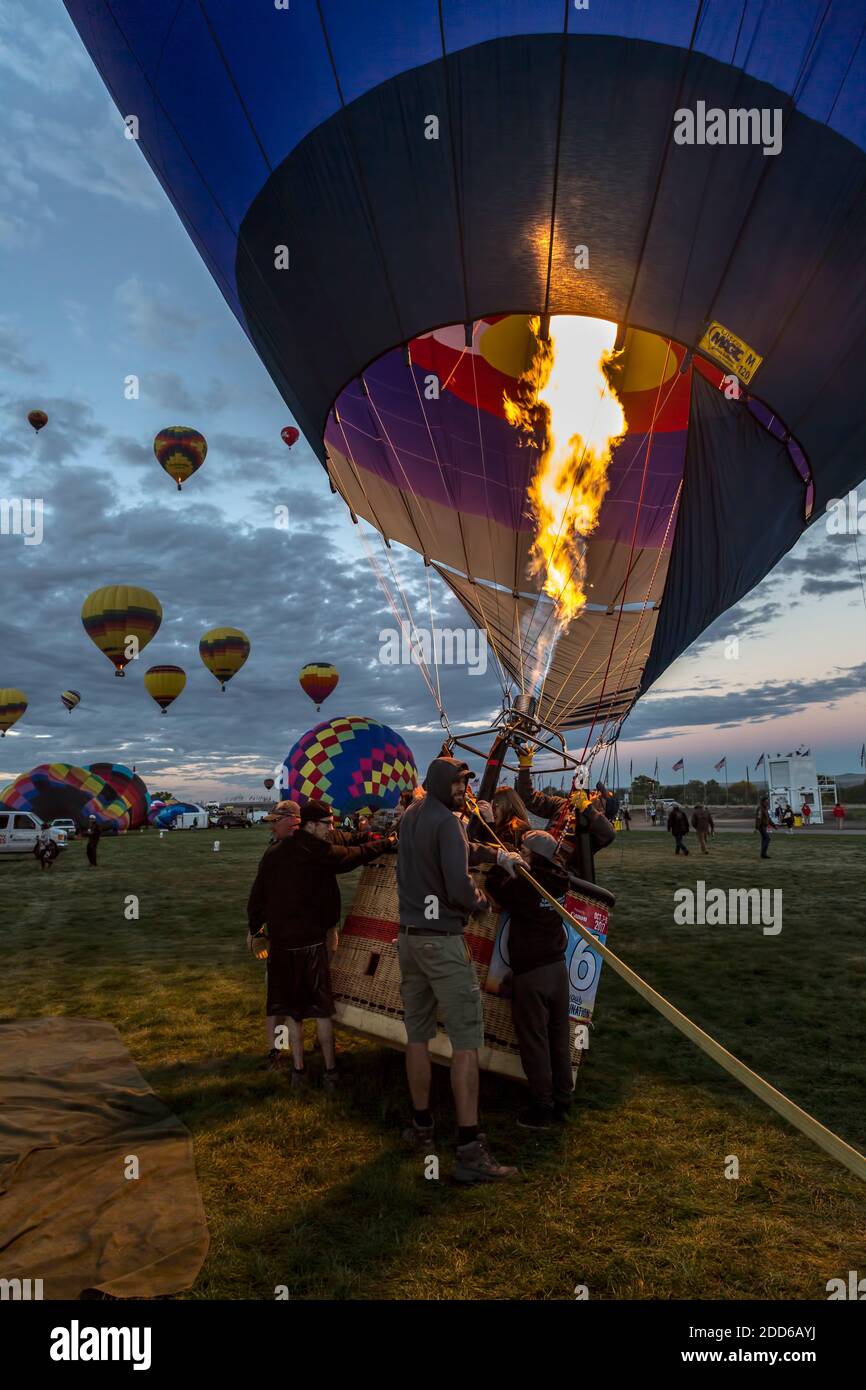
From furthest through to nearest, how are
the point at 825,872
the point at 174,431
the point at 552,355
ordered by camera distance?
1. the point at 174,431
2. the point at 825,872
3. the point at 552,355

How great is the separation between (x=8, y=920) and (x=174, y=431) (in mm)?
26467

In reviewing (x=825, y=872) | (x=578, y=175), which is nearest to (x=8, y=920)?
(x=578, y=175)

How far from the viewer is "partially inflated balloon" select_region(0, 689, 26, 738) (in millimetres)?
48969

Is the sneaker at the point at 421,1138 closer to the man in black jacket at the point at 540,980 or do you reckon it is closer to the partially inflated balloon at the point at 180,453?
the man in black jacket at the point at 540,980

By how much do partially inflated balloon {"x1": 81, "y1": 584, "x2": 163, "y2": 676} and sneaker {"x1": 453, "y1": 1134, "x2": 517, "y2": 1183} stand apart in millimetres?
31732

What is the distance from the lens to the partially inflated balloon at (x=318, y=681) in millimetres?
42406

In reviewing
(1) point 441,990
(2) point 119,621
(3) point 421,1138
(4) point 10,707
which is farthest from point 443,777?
(4) point 10,707

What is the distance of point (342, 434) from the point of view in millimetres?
9578
